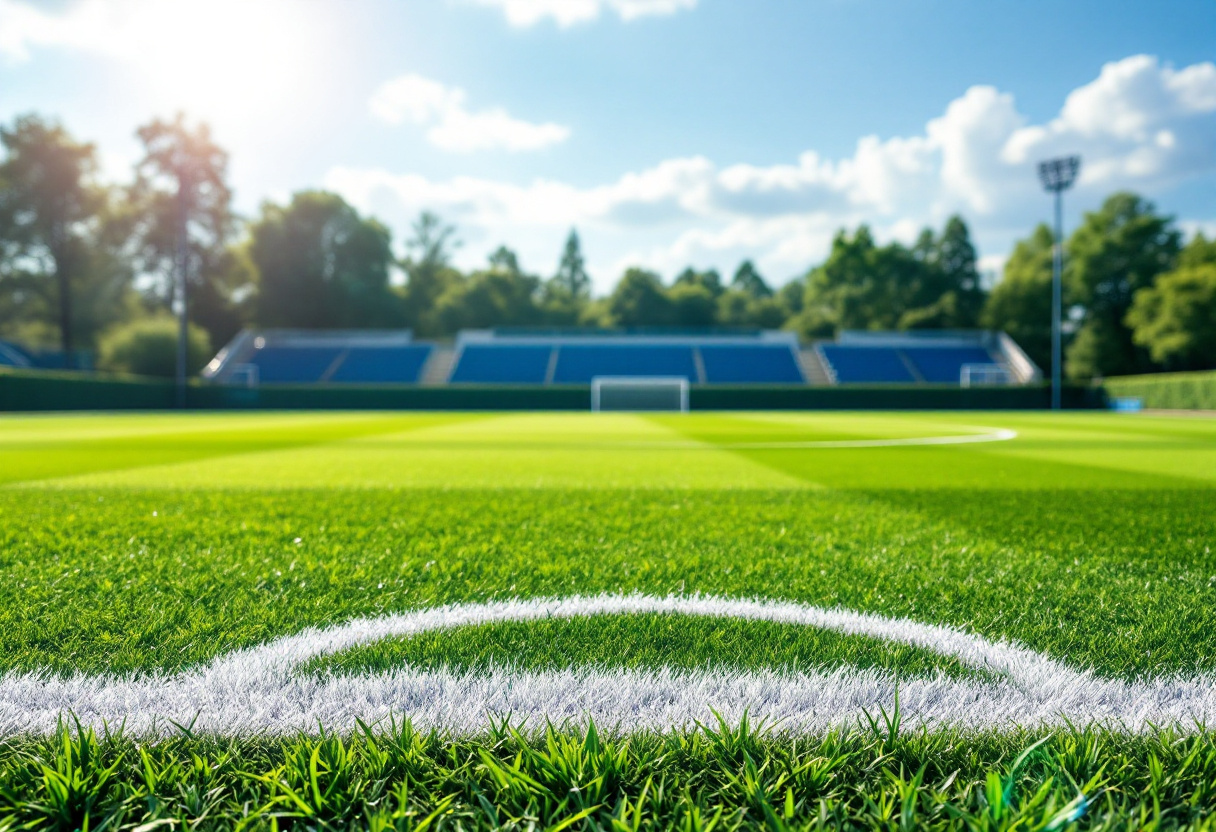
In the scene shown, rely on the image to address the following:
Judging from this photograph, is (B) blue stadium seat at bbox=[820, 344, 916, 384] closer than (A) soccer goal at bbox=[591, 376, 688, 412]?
No

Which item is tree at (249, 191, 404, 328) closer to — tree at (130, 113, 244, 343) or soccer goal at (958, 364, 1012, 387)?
tree at (130, 113, 244, 343)

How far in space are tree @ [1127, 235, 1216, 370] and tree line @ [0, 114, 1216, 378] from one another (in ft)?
0.31

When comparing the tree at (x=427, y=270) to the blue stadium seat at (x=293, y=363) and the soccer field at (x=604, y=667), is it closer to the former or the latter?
the blue stadium seat at (x=293, y=363)

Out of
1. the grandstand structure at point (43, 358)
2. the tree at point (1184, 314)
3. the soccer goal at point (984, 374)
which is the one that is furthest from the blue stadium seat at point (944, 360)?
the grandstand structure at point (43, 358)

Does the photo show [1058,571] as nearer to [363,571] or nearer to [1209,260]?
[363,571]

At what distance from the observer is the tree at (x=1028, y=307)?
51188 mm

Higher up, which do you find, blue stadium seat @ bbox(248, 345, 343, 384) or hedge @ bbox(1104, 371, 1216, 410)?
blue stadium seat @ bbox(248, 345, 343, 384)

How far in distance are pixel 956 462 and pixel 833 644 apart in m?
6.46

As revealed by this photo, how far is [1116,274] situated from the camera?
4809cm

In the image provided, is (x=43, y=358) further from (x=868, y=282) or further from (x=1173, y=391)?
(x=1173, y=391)

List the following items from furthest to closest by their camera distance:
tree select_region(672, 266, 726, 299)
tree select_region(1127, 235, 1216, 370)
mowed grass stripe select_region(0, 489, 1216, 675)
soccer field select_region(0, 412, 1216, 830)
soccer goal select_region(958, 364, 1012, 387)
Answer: tree select_region(672, 266, 726, 299), soccer goal select_region(958, 364, 1012, 387), tree select_region(1127, 235, 1216, 370), mowed grass stripe select_region(0, 489, 1216, 675), soccer field select_region(0, 412, 1216, 830)

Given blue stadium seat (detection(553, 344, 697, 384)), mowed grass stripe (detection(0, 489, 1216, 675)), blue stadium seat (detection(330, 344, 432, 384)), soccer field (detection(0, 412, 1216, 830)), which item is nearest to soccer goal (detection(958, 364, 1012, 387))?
blue stadium seat (detection(553, 344, 697, 384))

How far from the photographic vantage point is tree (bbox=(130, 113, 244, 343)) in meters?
43.8

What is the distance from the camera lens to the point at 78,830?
1068 mm
